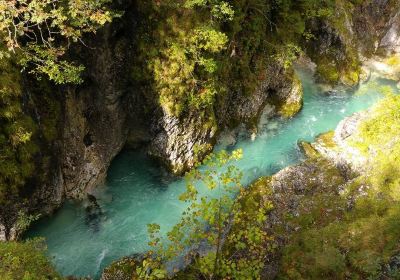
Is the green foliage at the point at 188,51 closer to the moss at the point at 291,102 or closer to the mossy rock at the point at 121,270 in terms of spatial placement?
the moss at the point at 291,102

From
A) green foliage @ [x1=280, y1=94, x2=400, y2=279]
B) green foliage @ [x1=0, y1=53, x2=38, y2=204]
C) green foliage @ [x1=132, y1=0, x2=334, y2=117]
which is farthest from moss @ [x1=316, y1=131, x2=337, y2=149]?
green foliage @ [x1=0, y1=53, x2=38, y2=204]

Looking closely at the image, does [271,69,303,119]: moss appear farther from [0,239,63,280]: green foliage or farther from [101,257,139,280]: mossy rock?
[0,239,63,280]: green foliage

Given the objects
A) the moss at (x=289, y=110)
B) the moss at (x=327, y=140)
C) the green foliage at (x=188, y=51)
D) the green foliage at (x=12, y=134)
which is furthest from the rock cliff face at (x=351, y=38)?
the green foliage at (x=12, y=134)

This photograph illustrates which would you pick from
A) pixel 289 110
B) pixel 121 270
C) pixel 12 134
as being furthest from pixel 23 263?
pixel 289 110

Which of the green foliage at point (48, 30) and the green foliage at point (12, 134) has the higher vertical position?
the green foliage at point (48, 30)

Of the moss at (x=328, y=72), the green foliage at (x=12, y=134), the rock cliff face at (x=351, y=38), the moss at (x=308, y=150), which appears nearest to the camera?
the green foliage at (x=12, y=134)

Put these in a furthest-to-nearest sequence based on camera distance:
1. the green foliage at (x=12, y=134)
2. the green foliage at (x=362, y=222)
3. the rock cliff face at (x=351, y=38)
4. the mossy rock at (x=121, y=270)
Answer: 1. the rock cliff face at (x=351, y=38)
2. the mossy rock at (x=121, y=270)
3. the green foliage at (x=362, y=222)
4. the green foliage at (x=12, y=134)
